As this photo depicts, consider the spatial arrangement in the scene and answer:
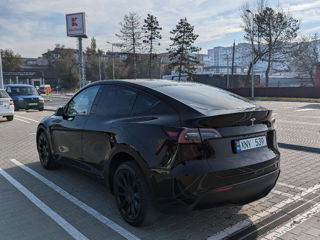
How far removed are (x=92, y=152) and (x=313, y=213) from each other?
9.53 ft

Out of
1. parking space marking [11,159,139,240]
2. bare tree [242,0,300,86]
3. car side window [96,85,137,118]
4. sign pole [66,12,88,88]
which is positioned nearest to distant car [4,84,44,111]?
sign pole [66,12,88,88]

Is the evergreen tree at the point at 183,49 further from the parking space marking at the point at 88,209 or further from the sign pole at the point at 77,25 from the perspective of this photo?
the parking space marking at the point at 88,209

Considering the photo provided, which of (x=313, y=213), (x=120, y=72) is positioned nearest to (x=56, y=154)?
(x=313, y=213)

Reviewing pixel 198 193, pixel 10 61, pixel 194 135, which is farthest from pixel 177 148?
pixel 10 61

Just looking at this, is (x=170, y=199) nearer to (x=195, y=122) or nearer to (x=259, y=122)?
(x=195, y=122)

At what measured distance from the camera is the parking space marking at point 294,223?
3.15m

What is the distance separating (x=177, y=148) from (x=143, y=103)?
863mm

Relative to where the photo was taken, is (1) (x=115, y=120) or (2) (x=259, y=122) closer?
(2) (x=259, y=122)

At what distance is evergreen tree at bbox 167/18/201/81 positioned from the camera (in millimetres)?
50281

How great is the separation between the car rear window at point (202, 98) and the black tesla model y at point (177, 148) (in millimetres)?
12

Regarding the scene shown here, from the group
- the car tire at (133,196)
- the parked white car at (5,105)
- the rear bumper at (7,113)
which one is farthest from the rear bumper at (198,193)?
the rear bumper at (7,113)

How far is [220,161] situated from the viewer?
2877 mm

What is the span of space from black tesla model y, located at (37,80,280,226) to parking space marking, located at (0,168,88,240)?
57 cm

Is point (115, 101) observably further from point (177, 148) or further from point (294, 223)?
point (294, 223)
